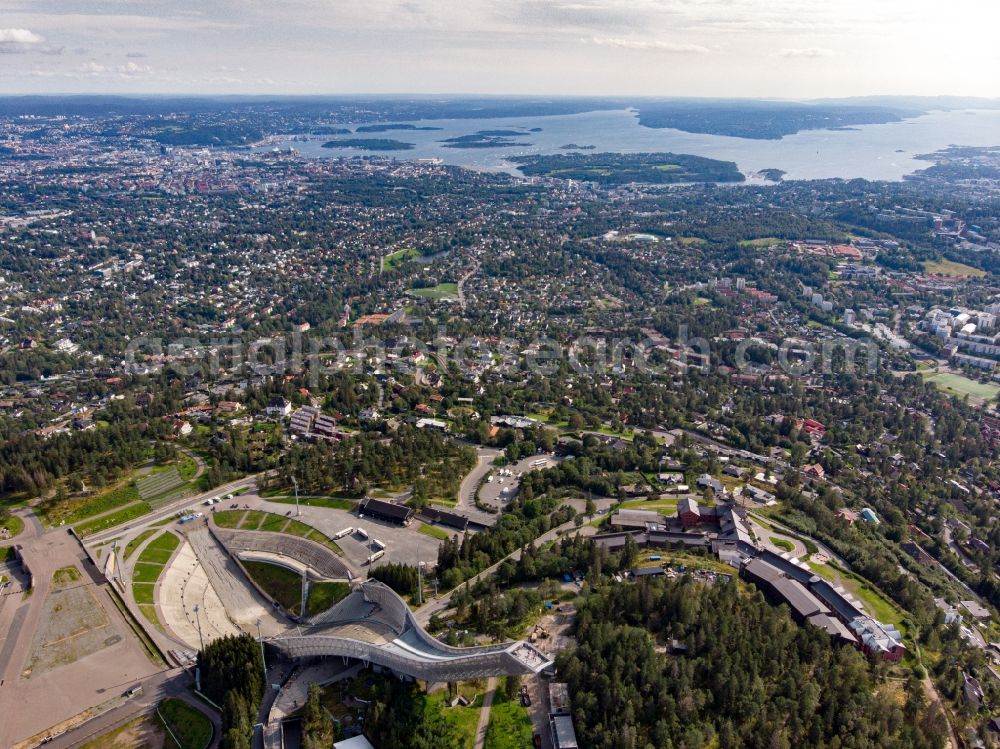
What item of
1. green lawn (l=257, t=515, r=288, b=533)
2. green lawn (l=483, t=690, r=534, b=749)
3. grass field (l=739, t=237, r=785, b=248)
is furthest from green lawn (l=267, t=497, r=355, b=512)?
grass field (l=739, t=237, r=785, b=248)

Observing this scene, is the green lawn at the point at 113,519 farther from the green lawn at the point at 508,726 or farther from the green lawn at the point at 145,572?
the green lawn at the point at 508,726

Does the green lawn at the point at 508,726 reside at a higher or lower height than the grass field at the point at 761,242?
lower

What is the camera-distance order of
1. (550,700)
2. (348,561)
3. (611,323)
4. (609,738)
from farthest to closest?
(611,323) < (348,561) < (550,700) < (609,738)

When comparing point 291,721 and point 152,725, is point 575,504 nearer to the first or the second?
point 291,721

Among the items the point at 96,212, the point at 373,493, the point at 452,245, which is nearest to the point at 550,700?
the point at 373,493

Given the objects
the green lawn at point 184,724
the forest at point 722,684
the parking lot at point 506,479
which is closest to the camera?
the forest at point 722,684

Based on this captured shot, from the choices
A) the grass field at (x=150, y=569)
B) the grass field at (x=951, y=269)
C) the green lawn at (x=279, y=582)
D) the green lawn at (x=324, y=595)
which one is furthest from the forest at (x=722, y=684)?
the grass field at (x=951, y=269)

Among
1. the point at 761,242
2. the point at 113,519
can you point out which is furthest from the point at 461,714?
the point at 761,242
